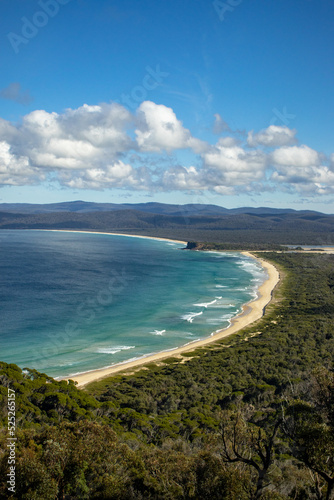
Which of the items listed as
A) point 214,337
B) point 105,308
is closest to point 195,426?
point 214,337

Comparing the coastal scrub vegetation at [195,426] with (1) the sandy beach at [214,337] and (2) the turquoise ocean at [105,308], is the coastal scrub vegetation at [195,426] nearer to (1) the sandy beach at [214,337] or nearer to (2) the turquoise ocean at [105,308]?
(1) the sandy beach at [214,337]

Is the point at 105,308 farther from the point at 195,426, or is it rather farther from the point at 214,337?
the point at 195,426

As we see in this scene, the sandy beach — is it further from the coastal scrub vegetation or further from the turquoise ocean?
the coastal scrub vegetation

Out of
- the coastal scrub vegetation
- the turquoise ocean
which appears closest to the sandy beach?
the turquoise ocean

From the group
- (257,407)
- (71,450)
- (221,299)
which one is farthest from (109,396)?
(221,299)

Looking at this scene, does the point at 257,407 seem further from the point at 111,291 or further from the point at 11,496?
the point at 111,291

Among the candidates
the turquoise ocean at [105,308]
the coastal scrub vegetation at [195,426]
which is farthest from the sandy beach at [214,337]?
the coastal scrub vegetation at [195,426]
